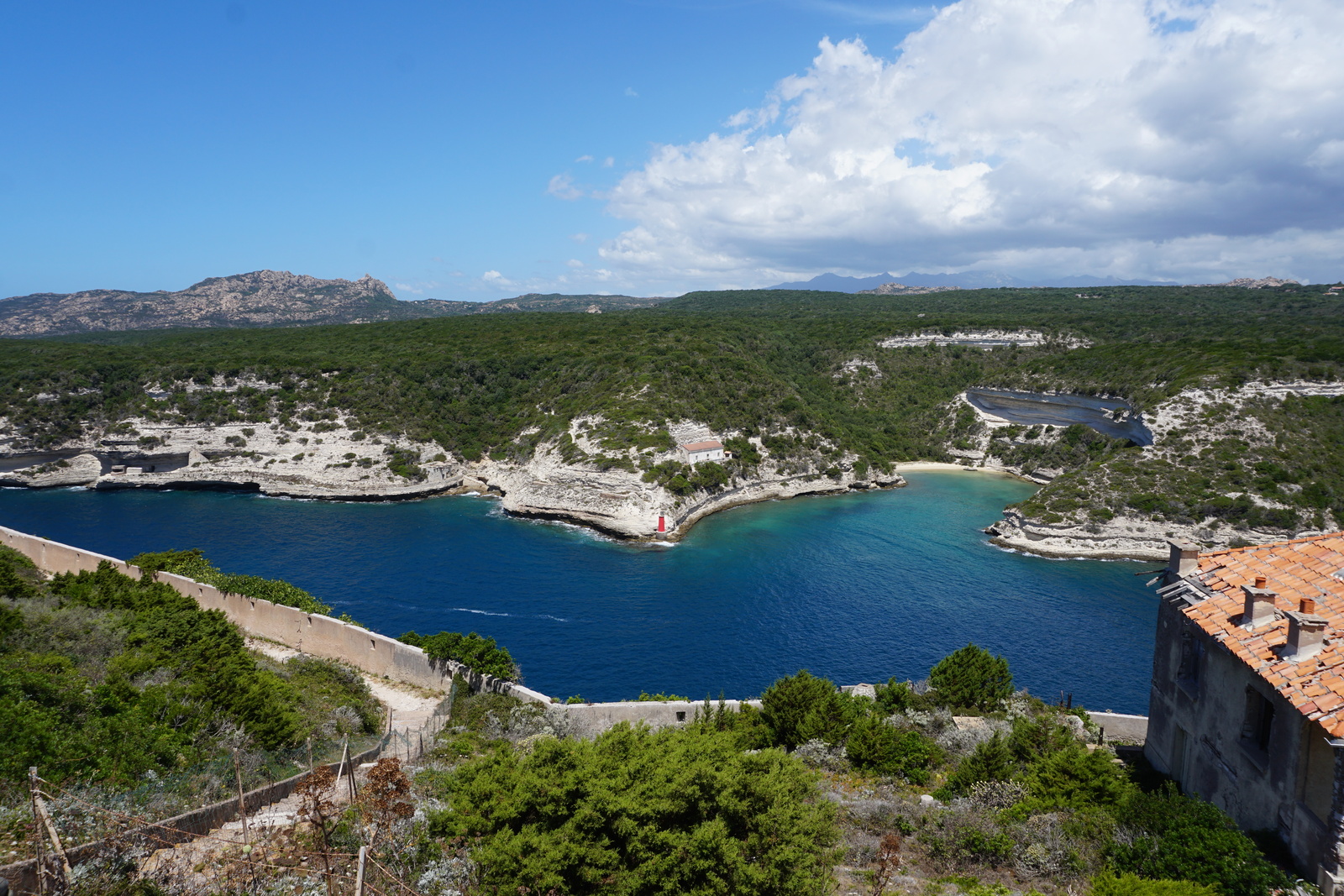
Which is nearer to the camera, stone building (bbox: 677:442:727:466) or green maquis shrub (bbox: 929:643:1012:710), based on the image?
green maquis shrub (bbox: 929:643:1012:710)

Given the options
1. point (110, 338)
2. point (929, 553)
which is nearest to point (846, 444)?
point (929, 553)

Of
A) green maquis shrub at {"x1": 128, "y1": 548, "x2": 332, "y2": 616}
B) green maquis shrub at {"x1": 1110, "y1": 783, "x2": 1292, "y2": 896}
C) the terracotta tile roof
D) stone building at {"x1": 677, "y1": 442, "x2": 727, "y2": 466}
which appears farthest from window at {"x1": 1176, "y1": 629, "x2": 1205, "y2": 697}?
stone building at {"x1": 677, "y1": 442, "x2": 727, "y2": 466}

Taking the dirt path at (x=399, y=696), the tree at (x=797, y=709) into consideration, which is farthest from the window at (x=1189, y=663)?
the dirt path at (x=399, y=696)

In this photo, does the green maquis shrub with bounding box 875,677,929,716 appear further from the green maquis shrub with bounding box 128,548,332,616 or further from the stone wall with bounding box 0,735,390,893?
the green maquis shrub with bounding box 128,548,332,616

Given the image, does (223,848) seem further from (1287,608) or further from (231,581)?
(231,581)

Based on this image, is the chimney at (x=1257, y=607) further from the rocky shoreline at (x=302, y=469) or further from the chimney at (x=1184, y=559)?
the rocky shoreline at (x=302, y=469)

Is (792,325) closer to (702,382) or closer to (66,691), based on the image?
(702,382)
